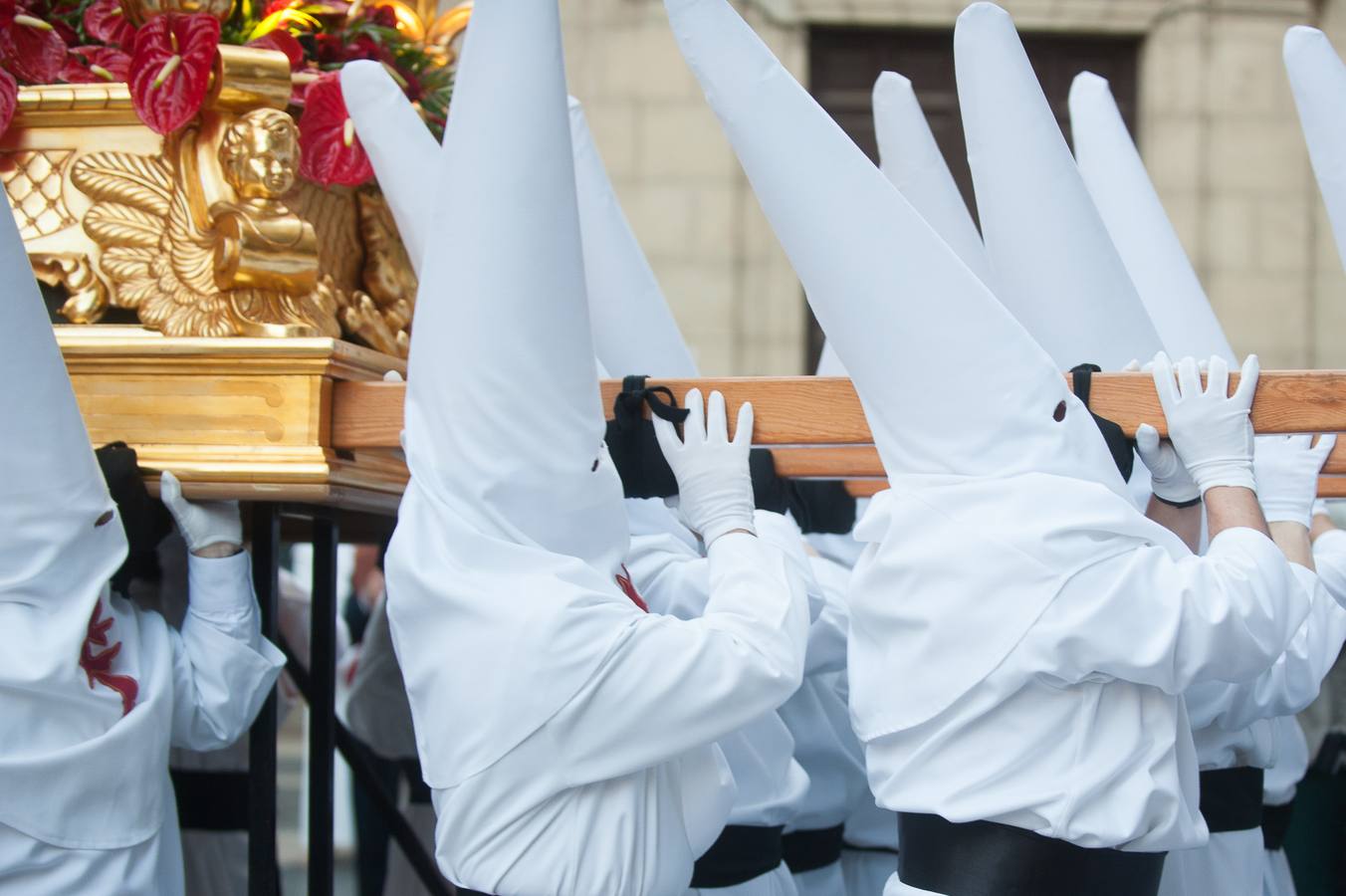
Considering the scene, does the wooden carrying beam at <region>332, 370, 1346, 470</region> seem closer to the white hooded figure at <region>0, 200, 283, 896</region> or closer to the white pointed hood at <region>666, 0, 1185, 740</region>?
the white pointed hood at <region>666, 0, 1185, 740</region>

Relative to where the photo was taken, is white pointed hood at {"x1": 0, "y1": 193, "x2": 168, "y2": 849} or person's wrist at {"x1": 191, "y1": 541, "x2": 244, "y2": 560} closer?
white pointed hood at {"x1": 0, "y1": 193, "x2": 168, "y2": 849}

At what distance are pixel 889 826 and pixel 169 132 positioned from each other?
220cm

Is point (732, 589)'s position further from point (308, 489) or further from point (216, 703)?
point (216, 703)

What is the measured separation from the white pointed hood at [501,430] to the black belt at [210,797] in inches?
65.2

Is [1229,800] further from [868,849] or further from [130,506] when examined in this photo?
[130,506]

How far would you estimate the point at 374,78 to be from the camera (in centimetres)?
259

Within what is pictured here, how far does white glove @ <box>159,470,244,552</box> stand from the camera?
251cm

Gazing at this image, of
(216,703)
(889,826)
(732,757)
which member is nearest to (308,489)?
(216,703)

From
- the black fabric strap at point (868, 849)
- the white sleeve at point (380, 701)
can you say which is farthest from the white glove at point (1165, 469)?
the white sleeve at point (380, 701)

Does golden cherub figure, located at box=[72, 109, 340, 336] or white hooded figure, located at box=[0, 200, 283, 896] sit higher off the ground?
golden cherub figure, located at box=[72, 109, 340, 336]

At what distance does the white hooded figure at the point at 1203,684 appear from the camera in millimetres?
2756

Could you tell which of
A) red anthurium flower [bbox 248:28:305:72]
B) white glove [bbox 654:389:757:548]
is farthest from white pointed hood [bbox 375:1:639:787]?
red anthurium flower [bbox 248:28:305:72]

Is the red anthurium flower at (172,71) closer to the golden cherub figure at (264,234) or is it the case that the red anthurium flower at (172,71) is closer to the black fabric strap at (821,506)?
the golden cherub figure at (264,234)

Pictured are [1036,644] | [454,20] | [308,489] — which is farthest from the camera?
[454,20]
